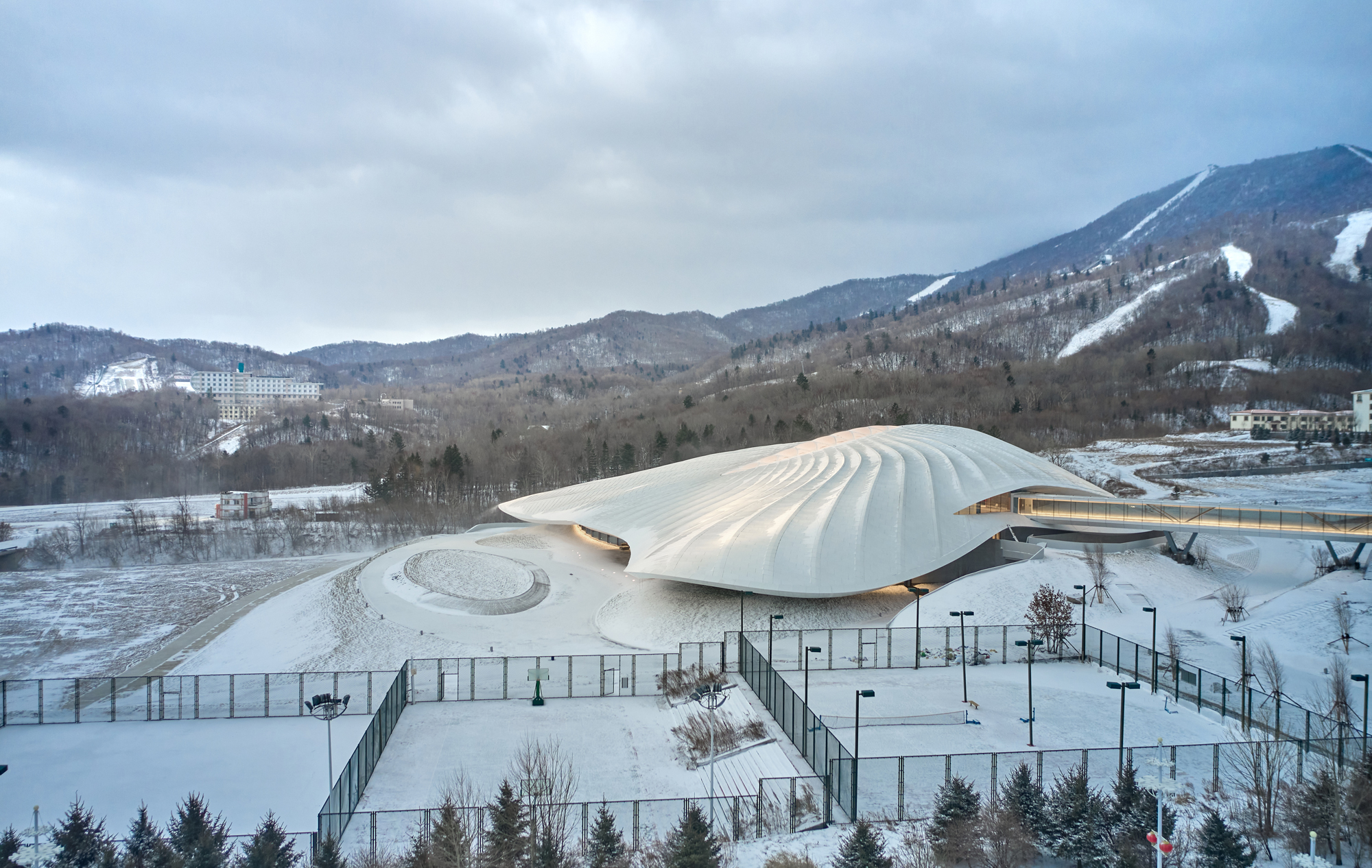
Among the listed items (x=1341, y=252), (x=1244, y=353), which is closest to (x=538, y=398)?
(x=1244, y=353)

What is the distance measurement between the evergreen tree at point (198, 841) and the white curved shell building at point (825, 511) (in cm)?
1860

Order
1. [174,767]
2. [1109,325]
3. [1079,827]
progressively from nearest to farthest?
[1079,827]
[174,767]
[1109,325]

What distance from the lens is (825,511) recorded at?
3319 centimetres

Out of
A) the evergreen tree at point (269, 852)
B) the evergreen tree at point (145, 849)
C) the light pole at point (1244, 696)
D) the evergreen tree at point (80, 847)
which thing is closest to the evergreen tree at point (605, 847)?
the evergreen tree at point (269, 852)

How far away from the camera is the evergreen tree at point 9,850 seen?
11109 millimetres

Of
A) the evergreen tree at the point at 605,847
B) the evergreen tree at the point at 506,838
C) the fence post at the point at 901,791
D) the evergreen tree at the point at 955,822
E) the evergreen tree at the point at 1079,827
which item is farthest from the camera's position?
the fence post at the point at 901,791

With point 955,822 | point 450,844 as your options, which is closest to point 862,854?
point 955,822

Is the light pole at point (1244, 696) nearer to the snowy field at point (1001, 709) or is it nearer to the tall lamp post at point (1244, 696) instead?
the tall lamp post at point (1244, 696)

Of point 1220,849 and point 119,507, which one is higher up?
point 1220,849

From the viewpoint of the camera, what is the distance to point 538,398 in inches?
7456

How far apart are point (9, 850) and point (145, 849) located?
1883 mm

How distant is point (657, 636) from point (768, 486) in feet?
41.6

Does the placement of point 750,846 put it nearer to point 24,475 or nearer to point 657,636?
point 657,636

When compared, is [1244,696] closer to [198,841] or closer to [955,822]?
[955,822]
